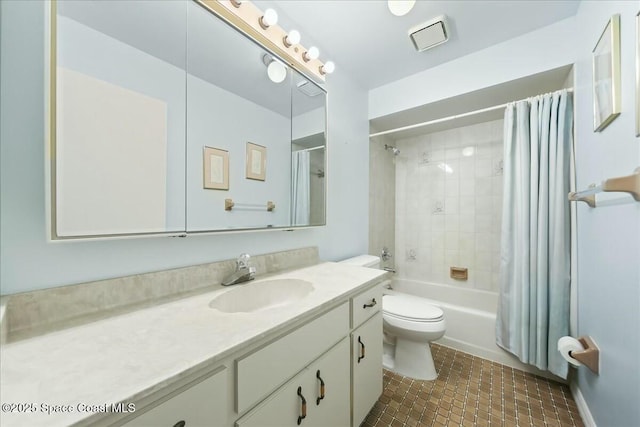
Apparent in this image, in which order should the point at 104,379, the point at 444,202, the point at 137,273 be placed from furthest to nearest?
the point at 444,202
the point at 137,273
the point at 104,379

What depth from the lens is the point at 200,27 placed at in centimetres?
103

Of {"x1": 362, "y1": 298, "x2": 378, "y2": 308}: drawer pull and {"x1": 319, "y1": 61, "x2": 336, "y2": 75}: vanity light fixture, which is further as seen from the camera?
{"x1": 319, "y1": 61, "x2": 336, "y2": 75}: vanity light fixture

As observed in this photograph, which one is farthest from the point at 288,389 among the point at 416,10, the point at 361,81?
the point at 361,81

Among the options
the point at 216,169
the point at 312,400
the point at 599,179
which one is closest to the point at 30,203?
the point at 216,169

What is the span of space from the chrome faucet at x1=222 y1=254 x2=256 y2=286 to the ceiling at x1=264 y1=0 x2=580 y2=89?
136 cm

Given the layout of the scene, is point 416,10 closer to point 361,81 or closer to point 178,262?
point 361,81

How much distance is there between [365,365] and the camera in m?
1.19

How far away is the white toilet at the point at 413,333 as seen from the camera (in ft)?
5.24

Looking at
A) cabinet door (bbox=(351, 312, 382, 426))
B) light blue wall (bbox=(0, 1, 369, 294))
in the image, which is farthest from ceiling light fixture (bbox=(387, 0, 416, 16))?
cabinet door (bbox=(351, 312, 382, 426))

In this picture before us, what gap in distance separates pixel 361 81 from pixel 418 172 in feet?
4.08

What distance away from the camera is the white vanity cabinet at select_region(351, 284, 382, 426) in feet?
3.63

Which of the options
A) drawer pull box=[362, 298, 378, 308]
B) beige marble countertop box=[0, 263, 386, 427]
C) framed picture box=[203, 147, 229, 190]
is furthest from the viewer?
drawer pull box=[362, 298, 378, 308]

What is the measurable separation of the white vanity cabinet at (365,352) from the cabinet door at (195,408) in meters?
0.64

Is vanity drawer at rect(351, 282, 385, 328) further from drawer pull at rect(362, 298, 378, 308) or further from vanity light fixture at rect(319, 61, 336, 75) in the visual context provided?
vanity light fixture at rect(319, 61, 336, 75)
